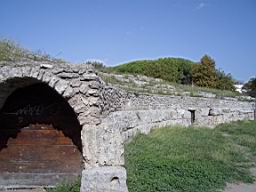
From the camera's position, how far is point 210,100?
15.0 m

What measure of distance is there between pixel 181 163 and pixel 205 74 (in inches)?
898

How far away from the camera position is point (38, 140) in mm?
5676

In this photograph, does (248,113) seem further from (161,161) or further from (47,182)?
(47,182)

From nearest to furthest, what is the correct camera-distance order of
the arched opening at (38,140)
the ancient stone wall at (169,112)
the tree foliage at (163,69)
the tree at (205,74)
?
the arched opening at (38,140)
the ancient stone wall at (169,112)
the tree foliage at (163,69)
the tree at (205,74)

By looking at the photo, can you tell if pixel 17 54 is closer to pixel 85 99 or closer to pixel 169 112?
pixel 85 99

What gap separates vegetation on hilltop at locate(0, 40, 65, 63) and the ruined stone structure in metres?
0.35

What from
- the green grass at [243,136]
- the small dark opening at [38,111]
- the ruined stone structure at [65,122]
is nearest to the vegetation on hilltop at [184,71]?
the green grass at [243,136]

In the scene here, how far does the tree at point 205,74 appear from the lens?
2765 cm

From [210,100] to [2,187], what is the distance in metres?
11.6

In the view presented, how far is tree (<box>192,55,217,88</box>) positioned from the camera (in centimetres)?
2765

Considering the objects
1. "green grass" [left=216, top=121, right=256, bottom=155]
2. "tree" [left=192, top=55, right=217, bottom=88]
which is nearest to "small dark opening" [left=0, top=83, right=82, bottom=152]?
"green grass" [left=216, top=121, right=256, bottom=155]

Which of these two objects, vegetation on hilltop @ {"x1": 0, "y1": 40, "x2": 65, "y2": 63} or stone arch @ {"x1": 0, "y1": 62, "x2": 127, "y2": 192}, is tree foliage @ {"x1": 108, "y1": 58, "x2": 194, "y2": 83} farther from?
stone arch @ {"x1": 0, "y1": 62, "x2": 127, "y2": 192}

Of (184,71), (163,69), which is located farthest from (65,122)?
(184,71)

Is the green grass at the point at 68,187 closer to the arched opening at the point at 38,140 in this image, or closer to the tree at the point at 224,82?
the arched opening at the point at 38,140
